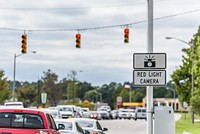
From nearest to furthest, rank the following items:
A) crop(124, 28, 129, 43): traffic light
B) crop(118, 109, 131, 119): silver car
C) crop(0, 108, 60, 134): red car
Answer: crop(0, 108, 60, 134): red car
crop(124, 28, 129, 43): traffic light
crop(118, 109, 131, 119): silver car

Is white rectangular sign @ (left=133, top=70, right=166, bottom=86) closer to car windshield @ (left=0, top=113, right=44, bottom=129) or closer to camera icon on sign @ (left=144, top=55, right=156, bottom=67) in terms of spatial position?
camera icon on sign @ (left=144, top=55, right=156, bottom=67)

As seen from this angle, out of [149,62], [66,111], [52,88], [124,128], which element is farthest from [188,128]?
[52,88]

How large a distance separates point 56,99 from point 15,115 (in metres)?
141

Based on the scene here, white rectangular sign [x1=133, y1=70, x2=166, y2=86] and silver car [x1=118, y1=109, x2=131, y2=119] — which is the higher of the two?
white rectangular sign [x1=133, y1=70, x2=166, y2=86]

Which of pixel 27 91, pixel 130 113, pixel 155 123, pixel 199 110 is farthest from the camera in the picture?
pixel 27 91

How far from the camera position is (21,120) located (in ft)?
49.6

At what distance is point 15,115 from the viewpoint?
15.1 m

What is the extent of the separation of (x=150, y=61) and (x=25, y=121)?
3.59 m

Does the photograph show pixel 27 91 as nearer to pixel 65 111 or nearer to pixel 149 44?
pixel 65 111

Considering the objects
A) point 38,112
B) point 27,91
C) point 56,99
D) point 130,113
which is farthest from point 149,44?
point 56,99

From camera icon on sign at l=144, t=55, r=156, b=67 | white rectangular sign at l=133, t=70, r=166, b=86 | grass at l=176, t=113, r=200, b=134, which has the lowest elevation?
grass at l=176, t=113, r=200, b=134

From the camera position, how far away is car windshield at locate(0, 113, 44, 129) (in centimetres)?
1502

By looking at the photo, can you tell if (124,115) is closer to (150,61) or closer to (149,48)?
(149,48)

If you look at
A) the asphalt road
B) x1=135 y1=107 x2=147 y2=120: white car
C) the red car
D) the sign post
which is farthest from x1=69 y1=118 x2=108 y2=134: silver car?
x1=135 y1=107 x2=147 y2=120: white car
